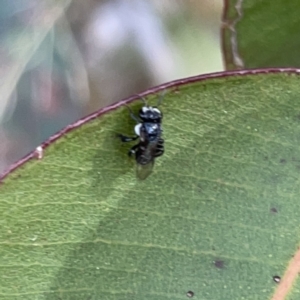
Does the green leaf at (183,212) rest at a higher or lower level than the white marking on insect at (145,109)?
lower

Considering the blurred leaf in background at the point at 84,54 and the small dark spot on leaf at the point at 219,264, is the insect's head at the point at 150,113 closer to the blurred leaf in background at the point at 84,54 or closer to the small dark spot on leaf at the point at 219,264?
the small dark spot on leaf at the point at 219,264

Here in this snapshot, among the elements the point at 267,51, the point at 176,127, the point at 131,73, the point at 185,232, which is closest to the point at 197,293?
the point at 185,232

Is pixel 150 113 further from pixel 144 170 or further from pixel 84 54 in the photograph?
pixel 84 54

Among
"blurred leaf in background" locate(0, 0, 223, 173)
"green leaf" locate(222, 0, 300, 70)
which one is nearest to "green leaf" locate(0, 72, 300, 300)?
"green leaf" locate(222, 0, 300, 70)

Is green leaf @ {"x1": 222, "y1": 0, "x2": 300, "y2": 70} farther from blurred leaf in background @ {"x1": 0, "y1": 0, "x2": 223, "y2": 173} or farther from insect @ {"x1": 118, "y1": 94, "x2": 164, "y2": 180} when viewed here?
blurred leaf in background @ {"x1": 0, "y1": 0, "x2": 223, "y2": 173}

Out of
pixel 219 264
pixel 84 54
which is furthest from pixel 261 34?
pixel 84 54

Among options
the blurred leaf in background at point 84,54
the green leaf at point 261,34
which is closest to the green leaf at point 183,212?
the green leaf at point 261,34

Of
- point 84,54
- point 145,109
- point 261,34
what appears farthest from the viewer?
point 84,54
